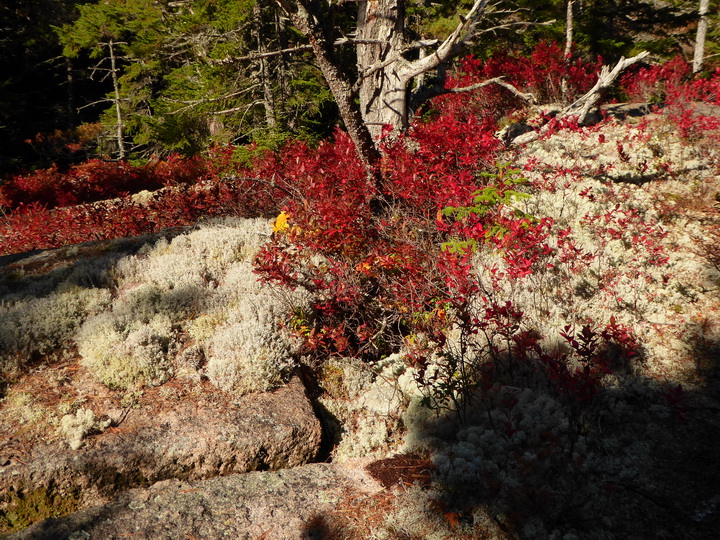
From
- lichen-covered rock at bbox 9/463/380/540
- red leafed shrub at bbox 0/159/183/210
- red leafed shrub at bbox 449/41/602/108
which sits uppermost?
red leafed shrub at bbox 449/41/602/108

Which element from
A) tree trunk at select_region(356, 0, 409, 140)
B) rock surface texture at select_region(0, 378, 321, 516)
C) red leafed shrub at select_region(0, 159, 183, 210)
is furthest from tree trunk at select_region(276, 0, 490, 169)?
red leafed shrub at select_region(0, 159, 183, 210)

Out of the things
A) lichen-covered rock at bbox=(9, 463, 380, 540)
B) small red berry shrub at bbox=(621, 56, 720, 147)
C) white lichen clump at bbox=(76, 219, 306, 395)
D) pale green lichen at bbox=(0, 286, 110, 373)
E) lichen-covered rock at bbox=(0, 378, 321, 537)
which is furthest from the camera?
small red berry shrub at bbox=(621, 56, 720, 147)

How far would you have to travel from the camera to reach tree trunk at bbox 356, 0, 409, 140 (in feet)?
21.9

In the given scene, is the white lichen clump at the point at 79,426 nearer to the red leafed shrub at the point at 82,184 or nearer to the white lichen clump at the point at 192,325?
the white lichen clump at the point at 192,325

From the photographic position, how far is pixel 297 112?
499 inches

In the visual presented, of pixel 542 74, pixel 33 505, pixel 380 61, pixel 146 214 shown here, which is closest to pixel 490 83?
pixel 380 61

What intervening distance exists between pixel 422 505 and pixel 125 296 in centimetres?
401

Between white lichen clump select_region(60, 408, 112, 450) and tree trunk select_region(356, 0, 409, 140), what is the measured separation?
5.18 metres

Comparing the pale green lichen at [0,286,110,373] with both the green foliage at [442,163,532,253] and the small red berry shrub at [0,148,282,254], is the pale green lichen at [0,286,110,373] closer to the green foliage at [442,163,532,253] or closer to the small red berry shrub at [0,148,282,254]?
the small red berry shrub at [0,148,282,254]

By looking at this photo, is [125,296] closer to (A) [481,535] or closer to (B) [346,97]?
(B) [346,97]

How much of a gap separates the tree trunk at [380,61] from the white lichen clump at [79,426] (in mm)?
5177

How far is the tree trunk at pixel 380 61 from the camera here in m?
6.68

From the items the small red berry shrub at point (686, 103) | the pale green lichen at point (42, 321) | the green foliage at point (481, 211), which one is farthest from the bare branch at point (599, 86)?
the pale green lichen at point (42, 321)

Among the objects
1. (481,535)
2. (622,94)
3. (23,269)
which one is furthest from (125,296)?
(622,94)
